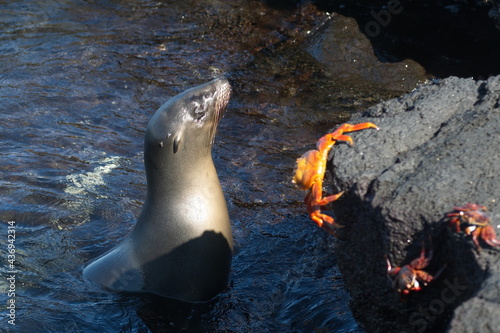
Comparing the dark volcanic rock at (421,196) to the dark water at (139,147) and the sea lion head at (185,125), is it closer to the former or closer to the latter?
the dark water at (139,147)

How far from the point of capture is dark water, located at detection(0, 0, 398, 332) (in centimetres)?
A: 507

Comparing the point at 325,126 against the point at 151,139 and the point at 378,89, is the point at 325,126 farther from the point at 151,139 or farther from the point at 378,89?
the point at 151,139

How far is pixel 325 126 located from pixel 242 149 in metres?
1.01

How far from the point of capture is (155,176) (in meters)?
5.07

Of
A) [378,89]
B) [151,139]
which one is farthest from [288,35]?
[151,139]

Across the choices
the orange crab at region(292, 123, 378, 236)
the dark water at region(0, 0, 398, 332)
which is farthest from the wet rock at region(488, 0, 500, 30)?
the orange crab at region(292, 123, 378, 236)

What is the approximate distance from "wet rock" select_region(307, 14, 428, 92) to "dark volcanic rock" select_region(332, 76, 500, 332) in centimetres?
447

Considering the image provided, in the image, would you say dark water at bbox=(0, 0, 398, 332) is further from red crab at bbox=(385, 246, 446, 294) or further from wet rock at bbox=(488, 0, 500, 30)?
wet rock at bbox=(488, 0, 500, 30)

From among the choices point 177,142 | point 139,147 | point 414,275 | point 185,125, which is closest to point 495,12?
point 139,147

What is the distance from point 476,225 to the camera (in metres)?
3.00

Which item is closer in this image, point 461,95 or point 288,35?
point 461,95

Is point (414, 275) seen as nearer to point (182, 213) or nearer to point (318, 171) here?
point (318, 171)

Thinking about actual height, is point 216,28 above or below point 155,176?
below

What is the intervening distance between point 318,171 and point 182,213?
1.56 m
